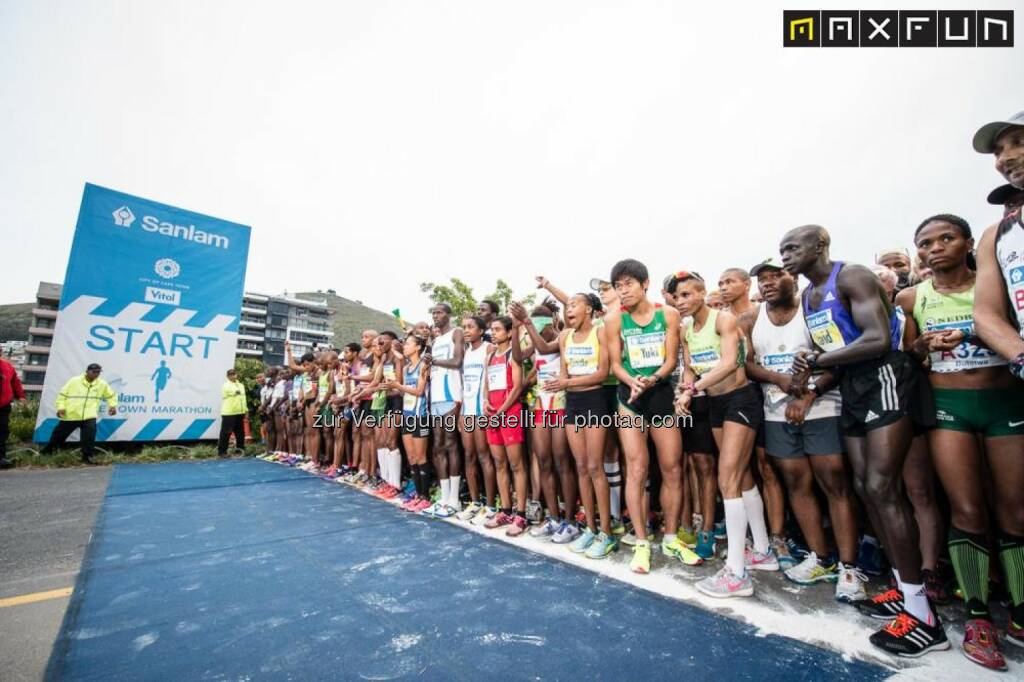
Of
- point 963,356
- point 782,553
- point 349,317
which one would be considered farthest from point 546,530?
point 349,317

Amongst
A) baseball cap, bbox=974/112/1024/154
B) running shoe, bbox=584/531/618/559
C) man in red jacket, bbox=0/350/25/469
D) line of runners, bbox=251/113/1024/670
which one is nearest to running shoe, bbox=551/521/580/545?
line of runners, bbox=251/113/1024/670

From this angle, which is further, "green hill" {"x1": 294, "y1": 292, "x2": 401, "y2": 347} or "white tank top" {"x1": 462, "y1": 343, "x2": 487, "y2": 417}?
"green hill" {"x1": 294, "y1": 292, "x2": 401, "y2": 347}

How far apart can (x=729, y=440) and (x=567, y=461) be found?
139cm

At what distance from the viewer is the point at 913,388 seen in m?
2.27

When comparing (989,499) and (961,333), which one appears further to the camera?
(989,499)

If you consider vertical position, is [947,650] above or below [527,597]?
above

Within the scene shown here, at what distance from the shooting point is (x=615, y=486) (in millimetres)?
3986

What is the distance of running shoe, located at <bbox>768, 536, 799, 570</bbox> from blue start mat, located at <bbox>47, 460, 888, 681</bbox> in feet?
3.47

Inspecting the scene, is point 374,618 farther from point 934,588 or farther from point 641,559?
point 934,588

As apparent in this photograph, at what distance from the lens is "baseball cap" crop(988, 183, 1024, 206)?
6.81ft

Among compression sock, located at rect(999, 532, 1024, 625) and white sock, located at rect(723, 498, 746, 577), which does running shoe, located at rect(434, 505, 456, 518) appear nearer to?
white sock, located at rect(723, 498, 746, 577)

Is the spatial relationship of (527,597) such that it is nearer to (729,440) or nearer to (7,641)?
(729,440)

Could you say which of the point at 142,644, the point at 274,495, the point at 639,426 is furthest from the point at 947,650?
the point at 274,495

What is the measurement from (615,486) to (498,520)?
1.17 metres
